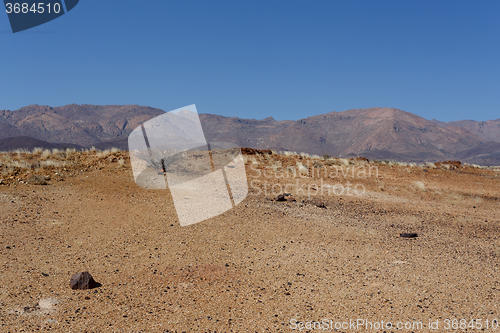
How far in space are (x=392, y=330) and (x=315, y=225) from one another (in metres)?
5.01

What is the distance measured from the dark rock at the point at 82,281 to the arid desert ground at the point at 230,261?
0.37 feet

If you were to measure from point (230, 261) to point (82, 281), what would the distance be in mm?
2786

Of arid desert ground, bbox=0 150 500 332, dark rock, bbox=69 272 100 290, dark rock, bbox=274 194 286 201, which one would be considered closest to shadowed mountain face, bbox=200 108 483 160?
dark rock, bbox=274 194 286 201

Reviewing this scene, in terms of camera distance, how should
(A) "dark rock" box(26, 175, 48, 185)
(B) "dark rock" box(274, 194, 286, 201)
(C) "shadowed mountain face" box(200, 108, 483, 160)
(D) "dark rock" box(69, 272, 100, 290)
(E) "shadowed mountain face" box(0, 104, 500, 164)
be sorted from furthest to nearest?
(E) "shadowed mountain face" box(0, 104, 500, 164)
(C) "shadowed mountain face" box(200, 108, 483, 160)
(B) "dark rock" box(274, 194, 286, 201)
(A) "dark rock" box(26, 175, 48, 185)
(D) "dark rock" box(69, 272, 100, 290)

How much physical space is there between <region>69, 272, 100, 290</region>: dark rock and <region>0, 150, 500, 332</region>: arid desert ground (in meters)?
0.11

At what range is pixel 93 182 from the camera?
471 inches

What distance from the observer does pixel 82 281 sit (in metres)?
5.65

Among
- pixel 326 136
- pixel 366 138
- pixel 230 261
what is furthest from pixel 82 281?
pixel 326 136

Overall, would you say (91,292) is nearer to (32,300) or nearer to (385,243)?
(32,300)

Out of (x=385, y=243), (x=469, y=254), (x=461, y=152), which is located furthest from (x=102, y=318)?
(x=461, y=152)

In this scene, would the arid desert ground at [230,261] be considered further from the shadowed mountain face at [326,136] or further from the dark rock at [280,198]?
the shadowed mountain face at [326,136]

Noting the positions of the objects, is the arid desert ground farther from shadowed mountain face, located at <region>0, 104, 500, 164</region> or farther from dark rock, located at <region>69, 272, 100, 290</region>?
shadowed mountain face, located at <region>0, 104, 500, 164</region>

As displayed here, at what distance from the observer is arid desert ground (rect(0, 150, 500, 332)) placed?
5.08 meters

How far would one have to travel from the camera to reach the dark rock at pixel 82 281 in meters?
5.62
